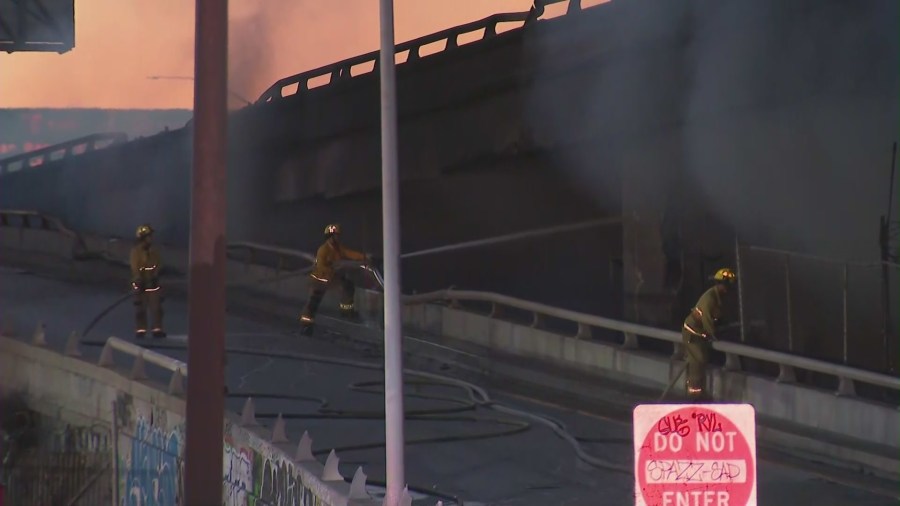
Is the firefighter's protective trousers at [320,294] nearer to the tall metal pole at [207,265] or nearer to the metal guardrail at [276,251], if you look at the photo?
the metal guardrail at [276,251]

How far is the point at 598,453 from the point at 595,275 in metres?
11.2

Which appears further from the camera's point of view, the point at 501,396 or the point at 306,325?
the point at 306,325

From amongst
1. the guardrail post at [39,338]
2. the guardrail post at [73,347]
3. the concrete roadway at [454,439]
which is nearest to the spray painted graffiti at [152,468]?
the concrete roadway at [454,439]

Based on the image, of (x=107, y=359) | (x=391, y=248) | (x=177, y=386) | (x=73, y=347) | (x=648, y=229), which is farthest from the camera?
(x=648, y=229)

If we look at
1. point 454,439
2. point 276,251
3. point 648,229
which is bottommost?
point 454,439

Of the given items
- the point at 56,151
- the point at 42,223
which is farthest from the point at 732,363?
the point at 56,151

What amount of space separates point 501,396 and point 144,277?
564 centimetres

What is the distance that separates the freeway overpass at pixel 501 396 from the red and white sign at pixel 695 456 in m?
5.95

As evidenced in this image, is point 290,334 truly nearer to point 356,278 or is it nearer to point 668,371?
point 356,278

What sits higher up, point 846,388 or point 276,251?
point 276,251

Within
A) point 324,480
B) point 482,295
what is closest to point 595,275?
point 482,295

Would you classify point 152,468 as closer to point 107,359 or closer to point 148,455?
point 148,455

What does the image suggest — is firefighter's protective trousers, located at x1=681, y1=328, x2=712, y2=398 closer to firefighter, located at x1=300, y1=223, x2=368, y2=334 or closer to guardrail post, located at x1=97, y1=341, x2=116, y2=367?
firefighter, located at x1=300, y1=223, x2=368, y2=334

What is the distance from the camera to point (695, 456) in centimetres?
579
